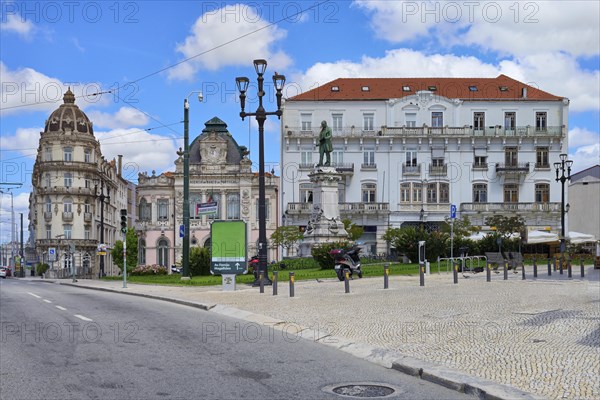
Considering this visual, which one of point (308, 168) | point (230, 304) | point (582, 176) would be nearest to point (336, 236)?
point (230, 304)

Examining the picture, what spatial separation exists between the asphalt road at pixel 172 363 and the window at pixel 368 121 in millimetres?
53715

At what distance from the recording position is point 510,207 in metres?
66.9

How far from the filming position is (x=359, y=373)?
Answer: 9.77 meters

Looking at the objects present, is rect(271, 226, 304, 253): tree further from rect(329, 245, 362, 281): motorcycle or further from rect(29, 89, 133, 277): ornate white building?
rect(29, 89, 133, 277): ornate white building

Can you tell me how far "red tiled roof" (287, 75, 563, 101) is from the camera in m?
69.3

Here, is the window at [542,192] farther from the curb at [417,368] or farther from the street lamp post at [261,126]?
the curb at [417,368]

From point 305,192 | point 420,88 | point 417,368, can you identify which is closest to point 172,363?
point 417,368

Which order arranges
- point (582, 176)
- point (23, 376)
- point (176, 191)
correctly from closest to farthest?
1. point (23, 376)
2. point (176, 191)
3. point (582, 176)

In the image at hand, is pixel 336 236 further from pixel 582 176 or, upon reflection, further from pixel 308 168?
pixel 582 176

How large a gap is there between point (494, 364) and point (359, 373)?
68.8 inches

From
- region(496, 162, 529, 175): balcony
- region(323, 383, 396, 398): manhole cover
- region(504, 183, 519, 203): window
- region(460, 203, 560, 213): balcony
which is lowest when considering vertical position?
region(323, 383, 396, 398): manhole cover

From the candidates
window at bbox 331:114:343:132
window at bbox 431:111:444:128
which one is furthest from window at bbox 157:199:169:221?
window at bbox 431:111:444:128

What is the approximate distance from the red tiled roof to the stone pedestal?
2821 cm

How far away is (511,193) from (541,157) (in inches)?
170
